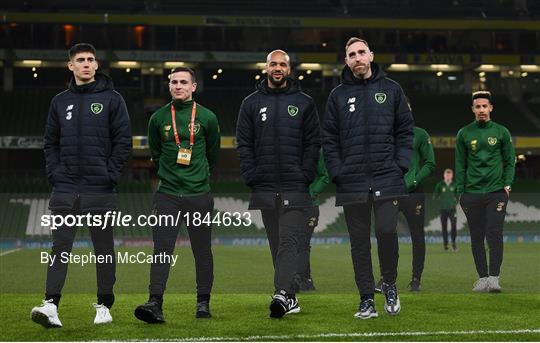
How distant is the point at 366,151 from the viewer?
8.52 m

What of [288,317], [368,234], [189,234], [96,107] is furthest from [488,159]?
[96,107]

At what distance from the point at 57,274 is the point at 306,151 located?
2489 millimetres

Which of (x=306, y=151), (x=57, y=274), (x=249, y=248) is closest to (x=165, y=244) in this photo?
(x=57, y=274)

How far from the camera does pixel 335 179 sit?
862 centimetres

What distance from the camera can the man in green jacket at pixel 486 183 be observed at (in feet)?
37.7

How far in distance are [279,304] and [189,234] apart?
1043 mm

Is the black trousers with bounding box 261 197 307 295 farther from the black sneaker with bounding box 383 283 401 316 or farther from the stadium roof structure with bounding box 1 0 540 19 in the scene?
the stadium roof structure with bounding box 1 0 540 19

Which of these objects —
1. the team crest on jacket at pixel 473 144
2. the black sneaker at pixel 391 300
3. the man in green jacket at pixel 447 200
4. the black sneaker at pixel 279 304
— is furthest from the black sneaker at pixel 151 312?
the man in green jacket at pixel 447 200

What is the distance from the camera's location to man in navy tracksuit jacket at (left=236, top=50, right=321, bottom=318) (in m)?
8.72

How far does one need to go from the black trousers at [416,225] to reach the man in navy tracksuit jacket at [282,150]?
321 cm

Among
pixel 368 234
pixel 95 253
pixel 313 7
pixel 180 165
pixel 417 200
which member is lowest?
pixel 95 253

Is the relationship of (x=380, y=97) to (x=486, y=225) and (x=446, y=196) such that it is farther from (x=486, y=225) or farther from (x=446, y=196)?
(x=446, y=196)

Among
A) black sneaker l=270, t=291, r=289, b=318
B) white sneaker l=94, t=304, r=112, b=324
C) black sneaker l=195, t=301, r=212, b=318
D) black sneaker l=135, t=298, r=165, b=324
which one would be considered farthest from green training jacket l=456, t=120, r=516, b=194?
white sneaker l=94, t=304, r=112, b=324

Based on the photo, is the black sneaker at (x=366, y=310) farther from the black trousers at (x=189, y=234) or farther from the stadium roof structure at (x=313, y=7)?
the stadium roof structure at (x=313, y=7)
